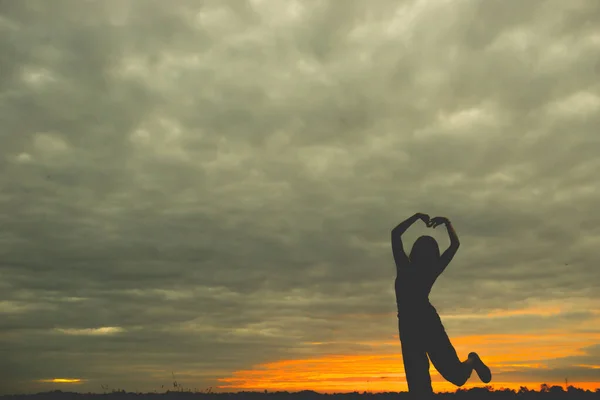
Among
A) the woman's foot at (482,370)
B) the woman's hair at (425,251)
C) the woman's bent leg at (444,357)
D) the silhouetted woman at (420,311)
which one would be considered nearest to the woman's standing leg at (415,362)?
the silhouetted woman at (420,311)

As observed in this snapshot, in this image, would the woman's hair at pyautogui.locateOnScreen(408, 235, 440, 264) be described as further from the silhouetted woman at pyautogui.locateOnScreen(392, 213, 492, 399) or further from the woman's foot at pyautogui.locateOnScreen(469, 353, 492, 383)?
the woman's foot at pyautogui.locateOnScreen(469, 353, 492, 383)

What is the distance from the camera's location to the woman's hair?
8.84 meters

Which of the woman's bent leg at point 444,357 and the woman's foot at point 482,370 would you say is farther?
the woman's foot at point 482,370

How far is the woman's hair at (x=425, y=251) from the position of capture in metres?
8.84

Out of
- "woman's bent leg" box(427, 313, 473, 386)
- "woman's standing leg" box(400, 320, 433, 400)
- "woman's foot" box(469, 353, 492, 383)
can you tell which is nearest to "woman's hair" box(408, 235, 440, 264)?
"woman's bent leg" box(427, 313, 473, 386)

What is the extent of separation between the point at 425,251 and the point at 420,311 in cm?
96

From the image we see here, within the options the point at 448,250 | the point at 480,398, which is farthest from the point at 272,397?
the point at 448,250

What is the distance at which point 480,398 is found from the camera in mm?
13070

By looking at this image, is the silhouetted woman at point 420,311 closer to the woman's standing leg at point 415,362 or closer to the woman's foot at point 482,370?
the woman's standing leg at point 415,362

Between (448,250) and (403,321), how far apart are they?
1.34 metres

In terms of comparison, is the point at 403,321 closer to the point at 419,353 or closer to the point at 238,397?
the point at 419,353

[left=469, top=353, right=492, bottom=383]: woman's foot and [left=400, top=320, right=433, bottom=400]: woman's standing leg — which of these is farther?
[left=469, top=353, right=492, bottom=383]: woman's foot

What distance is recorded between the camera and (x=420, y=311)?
8938mm

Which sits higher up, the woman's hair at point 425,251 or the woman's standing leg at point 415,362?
the woman's hair at point 425,251
